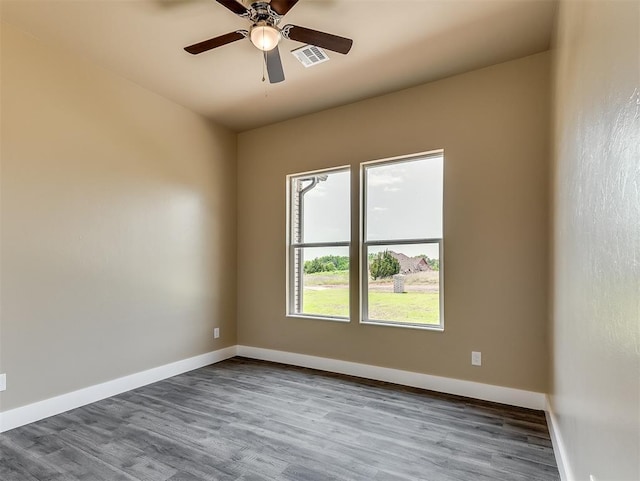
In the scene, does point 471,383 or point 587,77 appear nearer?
point 587,77

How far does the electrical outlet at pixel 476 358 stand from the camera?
10.5 ft

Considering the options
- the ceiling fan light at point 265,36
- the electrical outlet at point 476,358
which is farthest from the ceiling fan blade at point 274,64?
the electrical outlet at point 476,358

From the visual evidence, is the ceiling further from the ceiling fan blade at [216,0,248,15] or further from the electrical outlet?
the electrical outlet

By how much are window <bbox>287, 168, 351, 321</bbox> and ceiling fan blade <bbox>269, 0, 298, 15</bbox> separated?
6.93ft

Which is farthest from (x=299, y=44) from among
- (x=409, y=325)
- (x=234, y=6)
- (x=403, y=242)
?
(x=409, y=325)

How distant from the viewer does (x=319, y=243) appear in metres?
4.28

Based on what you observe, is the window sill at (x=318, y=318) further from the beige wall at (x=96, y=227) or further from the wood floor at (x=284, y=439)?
the beige wall at (x=96, y=227)

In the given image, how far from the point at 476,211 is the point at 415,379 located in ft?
5.67

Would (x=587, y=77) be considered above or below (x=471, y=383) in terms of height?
above

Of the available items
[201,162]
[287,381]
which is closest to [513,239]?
[287,381]

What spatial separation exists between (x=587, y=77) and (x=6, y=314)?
12.6ft

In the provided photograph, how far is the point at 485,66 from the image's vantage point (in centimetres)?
323

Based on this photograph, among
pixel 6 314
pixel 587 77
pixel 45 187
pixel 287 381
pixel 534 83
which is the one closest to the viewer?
pixel 587 77

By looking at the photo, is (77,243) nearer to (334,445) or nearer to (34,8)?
(34,8)
